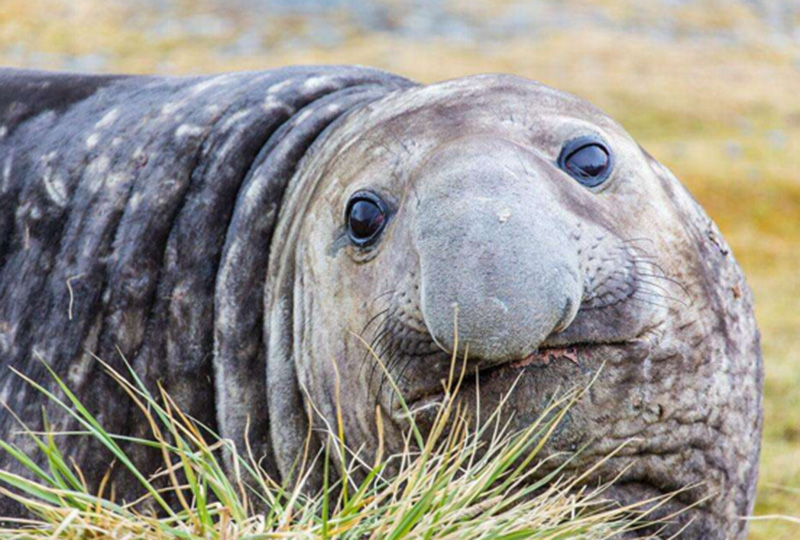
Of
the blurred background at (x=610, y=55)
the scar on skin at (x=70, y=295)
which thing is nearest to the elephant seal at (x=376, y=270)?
Answer: the scar on skin at (x=70, y=295)

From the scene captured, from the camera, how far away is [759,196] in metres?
21.8

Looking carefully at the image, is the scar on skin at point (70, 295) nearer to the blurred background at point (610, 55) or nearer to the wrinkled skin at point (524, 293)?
the wrinkled skin at point (524, 293)

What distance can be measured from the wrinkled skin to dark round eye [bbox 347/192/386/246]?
0.04 metres

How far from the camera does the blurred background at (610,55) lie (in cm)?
2070

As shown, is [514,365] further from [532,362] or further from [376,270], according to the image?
[376,270]

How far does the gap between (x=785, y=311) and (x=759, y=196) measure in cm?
1006

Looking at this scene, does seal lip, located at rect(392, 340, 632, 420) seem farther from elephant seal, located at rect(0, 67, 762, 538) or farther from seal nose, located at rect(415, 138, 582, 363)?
seal nose, located at rect(415, 138, 582, 363)

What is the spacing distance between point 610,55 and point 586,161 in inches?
1770

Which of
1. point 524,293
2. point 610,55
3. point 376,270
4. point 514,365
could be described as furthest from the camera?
point 610,55

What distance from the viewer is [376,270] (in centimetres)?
367

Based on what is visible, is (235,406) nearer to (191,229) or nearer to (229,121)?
(191,229)

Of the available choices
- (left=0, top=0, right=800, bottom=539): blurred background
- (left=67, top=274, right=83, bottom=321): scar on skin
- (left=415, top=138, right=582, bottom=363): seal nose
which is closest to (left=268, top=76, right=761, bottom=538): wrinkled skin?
(left=415, top=138, right=582, bottom=363): seal nose

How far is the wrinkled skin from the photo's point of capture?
321 cm

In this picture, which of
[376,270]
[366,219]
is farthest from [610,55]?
[376,270]
